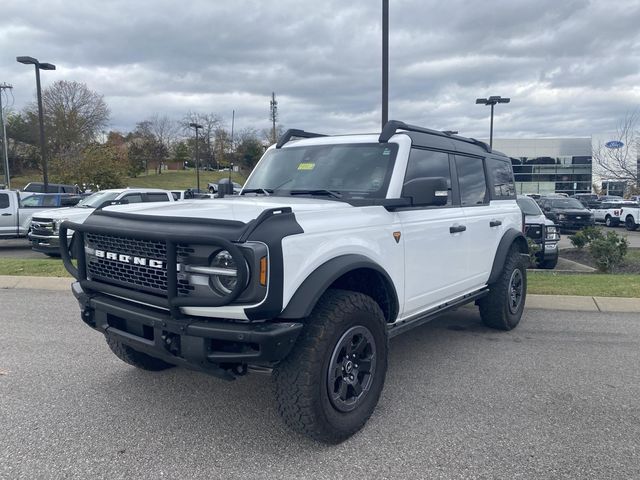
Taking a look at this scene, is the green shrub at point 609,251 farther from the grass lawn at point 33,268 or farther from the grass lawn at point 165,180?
the grass lawn at point 165,180

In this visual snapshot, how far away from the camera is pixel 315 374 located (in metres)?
3.04

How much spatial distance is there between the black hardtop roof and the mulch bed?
6.54 meters

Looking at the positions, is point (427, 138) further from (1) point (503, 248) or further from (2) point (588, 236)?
(2) point (588, 236)

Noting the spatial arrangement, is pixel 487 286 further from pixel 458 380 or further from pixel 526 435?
pixel 526 435

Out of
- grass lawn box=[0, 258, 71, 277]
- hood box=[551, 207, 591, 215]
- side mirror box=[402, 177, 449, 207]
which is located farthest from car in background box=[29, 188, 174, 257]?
hood box=[551, 207, 591, 215]

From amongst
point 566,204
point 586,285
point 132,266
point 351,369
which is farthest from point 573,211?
point 132,266

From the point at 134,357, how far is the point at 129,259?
133cm

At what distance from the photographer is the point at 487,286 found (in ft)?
18.3

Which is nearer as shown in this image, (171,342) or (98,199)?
(171,342)

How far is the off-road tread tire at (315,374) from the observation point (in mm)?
3037

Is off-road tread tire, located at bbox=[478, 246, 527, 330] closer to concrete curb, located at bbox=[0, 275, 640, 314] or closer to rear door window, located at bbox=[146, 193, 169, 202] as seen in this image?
concrete curb, located at bbox=[0, 275, 640, 314]

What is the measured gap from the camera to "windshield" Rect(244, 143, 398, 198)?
13.6 ft

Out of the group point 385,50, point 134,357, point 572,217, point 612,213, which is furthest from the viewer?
point 612,213

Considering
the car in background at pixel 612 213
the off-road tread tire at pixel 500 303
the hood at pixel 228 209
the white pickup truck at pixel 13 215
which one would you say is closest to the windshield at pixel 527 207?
the off-road tread tire at pixel 500 303
